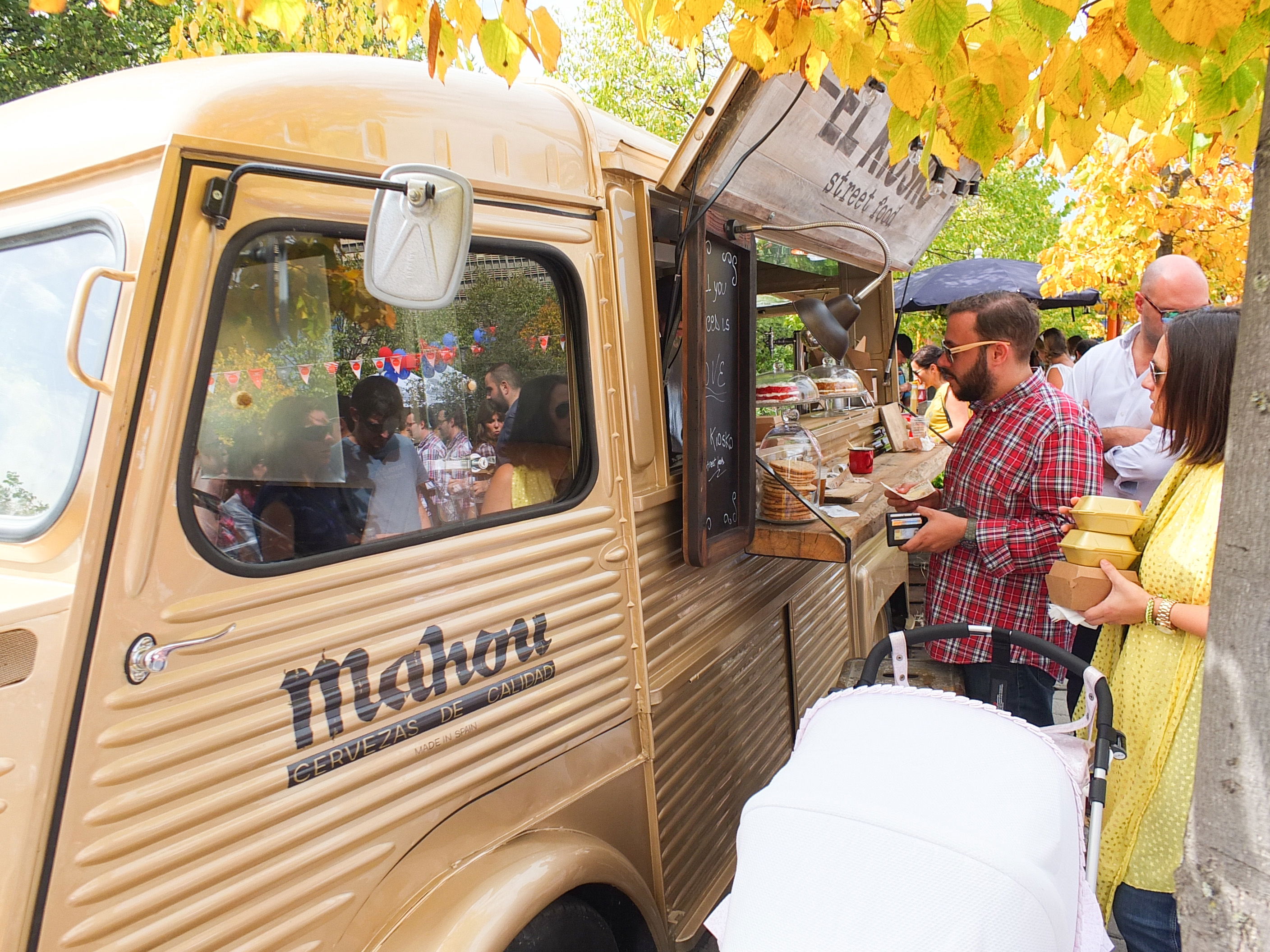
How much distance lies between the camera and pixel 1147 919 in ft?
7.09

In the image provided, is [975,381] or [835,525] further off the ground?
[975,381]

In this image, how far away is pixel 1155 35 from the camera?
1.69 m

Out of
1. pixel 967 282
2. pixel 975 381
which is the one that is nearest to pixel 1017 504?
pixel 975 381

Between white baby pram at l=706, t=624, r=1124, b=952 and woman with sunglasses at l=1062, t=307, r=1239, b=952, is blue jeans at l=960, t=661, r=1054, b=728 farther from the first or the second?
white baby pram at l=706, t=624, r=1124, b=952

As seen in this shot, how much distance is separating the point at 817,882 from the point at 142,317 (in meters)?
1.55

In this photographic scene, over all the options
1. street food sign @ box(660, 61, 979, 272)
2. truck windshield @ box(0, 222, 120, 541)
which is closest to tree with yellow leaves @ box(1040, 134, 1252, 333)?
street food sign @ box(660, 61, 979, 272)

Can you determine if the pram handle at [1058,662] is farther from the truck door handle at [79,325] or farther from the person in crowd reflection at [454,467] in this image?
the truck door handle at [79,325]

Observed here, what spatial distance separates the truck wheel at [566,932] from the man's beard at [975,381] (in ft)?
7.04

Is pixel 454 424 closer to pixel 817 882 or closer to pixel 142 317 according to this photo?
pixel 142 317

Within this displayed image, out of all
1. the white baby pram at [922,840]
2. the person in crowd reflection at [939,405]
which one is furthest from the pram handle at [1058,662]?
the person in crowd reflection at [939,405]

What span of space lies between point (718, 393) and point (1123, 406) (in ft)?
9.32

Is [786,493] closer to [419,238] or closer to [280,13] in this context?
[419,238]

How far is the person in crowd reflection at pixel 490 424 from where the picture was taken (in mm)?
2172

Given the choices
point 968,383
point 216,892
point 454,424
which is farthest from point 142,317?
point 968,383
